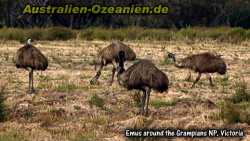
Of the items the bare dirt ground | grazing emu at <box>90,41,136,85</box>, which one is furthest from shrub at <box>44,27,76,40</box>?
grazing emu at <box>90,41,136,85</box>

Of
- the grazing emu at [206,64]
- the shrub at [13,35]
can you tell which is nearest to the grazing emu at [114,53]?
the grazing emu at [206,64]

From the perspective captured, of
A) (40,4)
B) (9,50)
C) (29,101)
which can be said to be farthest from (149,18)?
(29,101)

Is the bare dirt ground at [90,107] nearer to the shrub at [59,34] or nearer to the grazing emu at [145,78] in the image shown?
the grazing emu at [145,78]

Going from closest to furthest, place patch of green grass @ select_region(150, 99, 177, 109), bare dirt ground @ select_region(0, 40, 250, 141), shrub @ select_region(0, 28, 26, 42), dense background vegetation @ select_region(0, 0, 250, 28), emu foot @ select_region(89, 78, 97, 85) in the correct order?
bare dirt ground @ select_region(0, 40, 250, 141)
patch of green grass @ select_region(150, 99, 177, 109)
emu foot @ select_region(89, 78, 97, 85)
shrub @ select_region(0, 28, 26, 42)
dense background vegetation @ select_region(0, 0, 250, 28)

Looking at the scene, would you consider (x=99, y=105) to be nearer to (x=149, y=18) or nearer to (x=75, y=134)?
(x=75, y=134)

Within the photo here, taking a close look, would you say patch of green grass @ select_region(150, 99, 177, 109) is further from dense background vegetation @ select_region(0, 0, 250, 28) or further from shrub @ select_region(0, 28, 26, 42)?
dense background vegetation @ select_region(0, 0, 250, 28)

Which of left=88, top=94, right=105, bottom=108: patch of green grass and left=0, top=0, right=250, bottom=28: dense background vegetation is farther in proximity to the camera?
left=0, top=0, right=250, bottom=28: dense background vegetation

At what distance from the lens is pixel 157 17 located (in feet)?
162

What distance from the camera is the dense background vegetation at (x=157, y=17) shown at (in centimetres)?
4662

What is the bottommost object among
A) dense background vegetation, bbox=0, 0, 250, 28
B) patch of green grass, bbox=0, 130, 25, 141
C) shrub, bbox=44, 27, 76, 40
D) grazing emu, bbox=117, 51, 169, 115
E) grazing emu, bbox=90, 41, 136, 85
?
dense background vegetation, bbox=0, 0, 250, 28

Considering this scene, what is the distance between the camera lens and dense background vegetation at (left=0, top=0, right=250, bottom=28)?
46.6 m

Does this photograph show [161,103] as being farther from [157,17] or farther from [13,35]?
[157,17]

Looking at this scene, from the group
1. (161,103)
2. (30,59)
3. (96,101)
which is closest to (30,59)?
(30,59)

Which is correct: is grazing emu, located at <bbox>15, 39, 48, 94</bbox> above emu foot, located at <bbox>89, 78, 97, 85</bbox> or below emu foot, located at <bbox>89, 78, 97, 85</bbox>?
above
